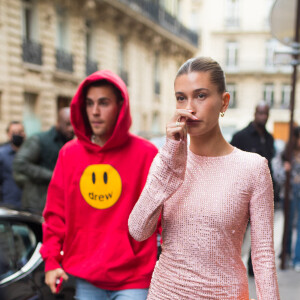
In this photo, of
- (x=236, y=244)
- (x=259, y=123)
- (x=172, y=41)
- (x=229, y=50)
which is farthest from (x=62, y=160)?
(x=229, y=50)

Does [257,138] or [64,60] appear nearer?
[257,138]

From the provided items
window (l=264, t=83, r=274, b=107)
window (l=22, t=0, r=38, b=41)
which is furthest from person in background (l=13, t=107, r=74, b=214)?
window (l=264, t=83, r=274, b=107)

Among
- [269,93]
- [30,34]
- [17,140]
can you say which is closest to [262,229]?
[17,140]

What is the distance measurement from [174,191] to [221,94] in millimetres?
424

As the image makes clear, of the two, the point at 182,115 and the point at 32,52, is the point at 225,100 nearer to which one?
the point at 182,115

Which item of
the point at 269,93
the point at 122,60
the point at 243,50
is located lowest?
the point at 269,93

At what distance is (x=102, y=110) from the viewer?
7.30 ft

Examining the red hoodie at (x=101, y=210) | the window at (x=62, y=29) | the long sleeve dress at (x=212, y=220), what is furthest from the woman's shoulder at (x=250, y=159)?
the window at (x=62, y=29)

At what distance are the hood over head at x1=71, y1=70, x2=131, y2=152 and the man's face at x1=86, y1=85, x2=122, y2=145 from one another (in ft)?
0.15

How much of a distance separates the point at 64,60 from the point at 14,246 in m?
12.7

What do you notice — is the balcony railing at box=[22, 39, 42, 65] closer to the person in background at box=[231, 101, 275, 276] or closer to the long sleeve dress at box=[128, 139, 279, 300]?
the person in background at box=[231, 101, 275, 276]

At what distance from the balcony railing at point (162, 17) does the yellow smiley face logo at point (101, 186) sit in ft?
57.7

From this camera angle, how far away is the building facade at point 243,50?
35156 mm

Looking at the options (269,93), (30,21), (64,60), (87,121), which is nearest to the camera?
(87,121)
